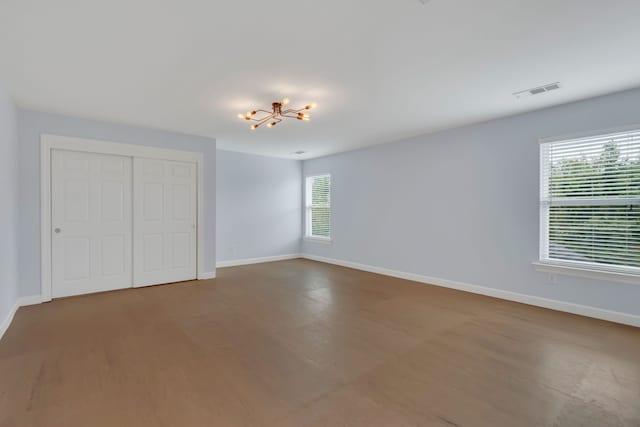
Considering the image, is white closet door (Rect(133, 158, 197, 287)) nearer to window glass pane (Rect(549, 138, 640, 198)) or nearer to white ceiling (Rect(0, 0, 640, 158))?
white ceiling (Rect(0, 0, 640, 158))

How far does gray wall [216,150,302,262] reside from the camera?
6422 millimetres

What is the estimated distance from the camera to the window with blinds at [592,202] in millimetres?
3223

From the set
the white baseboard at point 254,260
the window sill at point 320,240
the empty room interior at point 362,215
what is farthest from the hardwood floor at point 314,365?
the window sill at point 320,240

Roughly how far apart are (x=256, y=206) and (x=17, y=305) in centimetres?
415

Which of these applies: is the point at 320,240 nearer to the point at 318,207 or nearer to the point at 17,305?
the point at 318,207

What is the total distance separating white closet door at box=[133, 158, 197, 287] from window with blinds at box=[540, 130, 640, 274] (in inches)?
210

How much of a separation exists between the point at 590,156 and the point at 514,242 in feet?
4.31

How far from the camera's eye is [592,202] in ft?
11.3

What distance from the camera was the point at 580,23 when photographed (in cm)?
209

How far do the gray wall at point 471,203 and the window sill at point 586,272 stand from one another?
0.23 feet

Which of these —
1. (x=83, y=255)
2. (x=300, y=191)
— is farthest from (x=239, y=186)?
(x=83, y=255)

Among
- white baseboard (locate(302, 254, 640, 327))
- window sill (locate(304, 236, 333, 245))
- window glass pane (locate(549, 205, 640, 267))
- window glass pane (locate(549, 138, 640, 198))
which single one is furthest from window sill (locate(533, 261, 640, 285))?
window sill (locate(304, 236, 333, 245))

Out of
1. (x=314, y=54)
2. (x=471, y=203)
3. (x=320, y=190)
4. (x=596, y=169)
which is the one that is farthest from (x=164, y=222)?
(x=596, y=169)

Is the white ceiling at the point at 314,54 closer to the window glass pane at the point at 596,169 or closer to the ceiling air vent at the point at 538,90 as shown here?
the ceiling air vent at the point at 538,90
